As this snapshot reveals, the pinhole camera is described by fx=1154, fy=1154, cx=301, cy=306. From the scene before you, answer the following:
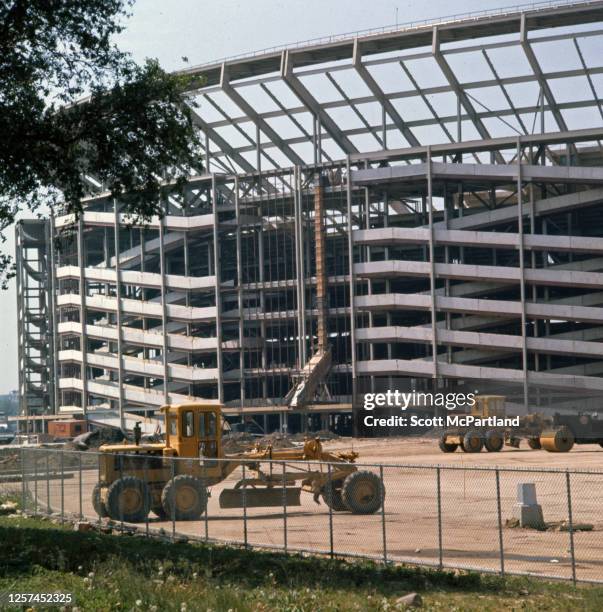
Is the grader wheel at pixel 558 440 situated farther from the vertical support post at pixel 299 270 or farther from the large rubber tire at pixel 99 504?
the large rubber tire at pixel 99 504

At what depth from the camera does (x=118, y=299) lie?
Answer: 107m

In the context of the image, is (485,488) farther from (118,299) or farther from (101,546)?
(118,299)

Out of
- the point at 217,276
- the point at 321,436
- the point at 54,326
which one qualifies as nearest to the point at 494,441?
the point at 321,436

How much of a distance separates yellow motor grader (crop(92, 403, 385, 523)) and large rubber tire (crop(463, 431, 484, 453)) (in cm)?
2956

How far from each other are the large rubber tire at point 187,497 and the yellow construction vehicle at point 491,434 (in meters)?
34.7

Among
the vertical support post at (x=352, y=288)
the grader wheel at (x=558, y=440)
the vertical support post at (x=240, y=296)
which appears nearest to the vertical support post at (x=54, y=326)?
the vertical support post at (x=240, y=296)

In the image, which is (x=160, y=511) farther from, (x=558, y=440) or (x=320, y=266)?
(x=320, y=266)

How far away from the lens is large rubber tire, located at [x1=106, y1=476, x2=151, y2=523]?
95.6ft

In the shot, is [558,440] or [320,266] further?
[320,266]

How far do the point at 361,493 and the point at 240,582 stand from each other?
12.7m

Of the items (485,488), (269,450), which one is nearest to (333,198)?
(485,488)

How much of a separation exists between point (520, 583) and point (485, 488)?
22.5 metres

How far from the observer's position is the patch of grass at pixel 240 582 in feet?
49.3

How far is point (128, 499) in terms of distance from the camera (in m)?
29.5
